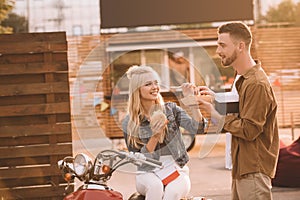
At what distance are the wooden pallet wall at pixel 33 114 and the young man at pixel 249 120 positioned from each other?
2459 millimetres

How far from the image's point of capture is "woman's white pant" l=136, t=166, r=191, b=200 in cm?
280

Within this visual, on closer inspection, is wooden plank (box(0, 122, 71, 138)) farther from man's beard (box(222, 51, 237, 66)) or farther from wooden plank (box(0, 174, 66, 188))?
man's beard (box(222, 51, 237, 66))

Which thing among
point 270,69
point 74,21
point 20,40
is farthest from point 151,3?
point 270,69

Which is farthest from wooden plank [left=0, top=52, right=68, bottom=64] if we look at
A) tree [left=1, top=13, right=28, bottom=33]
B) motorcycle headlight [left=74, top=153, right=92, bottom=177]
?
tree [left=1, top=13, right=28, bottom=33]

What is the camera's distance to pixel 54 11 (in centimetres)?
1134

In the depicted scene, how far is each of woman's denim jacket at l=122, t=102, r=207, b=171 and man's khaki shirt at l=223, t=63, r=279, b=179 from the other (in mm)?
165

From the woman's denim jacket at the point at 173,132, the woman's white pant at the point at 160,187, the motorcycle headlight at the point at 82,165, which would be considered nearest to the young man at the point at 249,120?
the woman's denim jacket at the point at 173,132

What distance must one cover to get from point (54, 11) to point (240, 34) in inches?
350

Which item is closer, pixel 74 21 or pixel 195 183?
pixel 195 183

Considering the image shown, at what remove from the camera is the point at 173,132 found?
9.28 feet

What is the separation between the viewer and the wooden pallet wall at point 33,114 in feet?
16.6

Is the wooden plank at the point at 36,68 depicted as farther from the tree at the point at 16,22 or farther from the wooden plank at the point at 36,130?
the tree at the point at 16,22

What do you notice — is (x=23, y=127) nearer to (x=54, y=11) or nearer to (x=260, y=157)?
(x=260, y=157)

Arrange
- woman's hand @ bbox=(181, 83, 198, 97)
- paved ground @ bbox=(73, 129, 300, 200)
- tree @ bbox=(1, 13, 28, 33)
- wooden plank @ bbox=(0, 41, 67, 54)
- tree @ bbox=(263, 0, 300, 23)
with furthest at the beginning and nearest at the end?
1. tree @ bbox=(263, 0, 300, 23)
2. tree @ bbox=(1, 13, 28, 33)
3. paved ground @ bbox=(73, 129, 300, 200)
4. wooden plank @ bbox=(0, 41, 67, 54)
5. woman's hand @ bbox=(181, 83, 198, 97)
